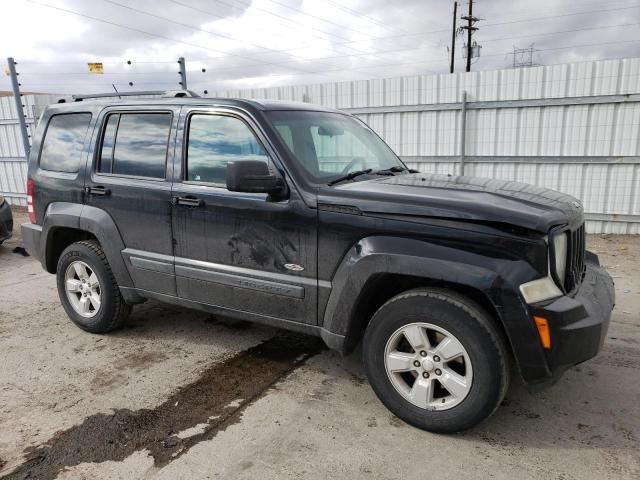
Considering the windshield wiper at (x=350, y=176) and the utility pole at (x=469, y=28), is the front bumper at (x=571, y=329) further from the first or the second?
the utility pole at (x=469, y=28)

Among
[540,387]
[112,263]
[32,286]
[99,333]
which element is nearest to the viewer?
[540,387]

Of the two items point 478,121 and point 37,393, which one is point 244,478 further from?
point 478,121

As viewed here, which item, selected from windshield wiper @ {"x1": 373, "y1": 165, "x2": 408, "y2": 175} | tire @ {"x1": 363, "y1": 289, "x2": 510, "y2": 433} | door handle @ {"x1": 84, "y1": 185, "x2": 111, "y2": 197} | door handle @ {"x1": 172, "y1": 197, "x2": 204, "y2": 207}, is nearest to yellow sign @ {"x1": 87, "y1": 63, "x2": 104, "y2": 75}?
door handle @ {"x1": 84, "y1": 185, "x2": 111, "y2": 197}

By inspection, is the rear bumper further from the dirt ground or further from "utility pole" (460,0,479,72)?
"utility pole" (460,0,479,72)

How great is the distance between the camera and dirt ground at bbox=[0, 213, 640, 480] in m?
2.67

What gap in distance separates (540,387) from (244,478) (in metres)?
1.69

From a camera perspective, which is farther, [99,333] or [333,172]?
[99,333]

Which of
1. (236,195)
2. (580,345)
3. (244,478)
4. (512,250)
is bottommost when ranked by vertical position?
(244,478)

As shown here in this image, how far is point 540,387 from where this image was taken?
2785mm

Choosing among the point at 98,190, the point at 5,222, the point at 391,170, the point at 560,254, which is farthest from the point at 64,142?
the point at 5,222

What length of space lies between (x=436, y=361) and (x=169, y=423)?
168cm

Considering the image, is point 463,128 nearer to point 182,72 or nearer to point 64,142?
point 182,72

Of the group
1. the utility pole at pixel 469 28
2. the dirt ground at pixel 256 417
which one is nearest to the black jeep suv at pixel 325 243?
the dirt ground at pixel 256 417

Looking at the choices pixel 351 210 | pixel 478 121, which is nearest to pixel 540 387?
pixel 351 210
